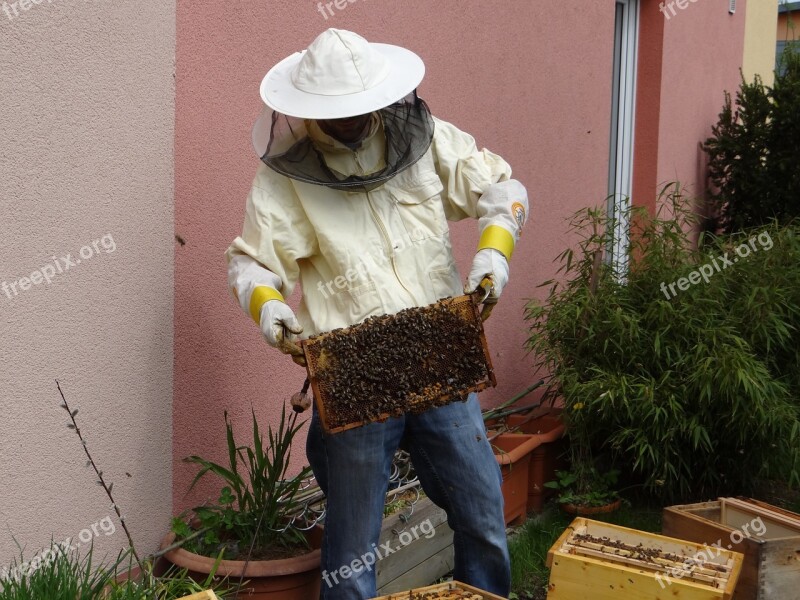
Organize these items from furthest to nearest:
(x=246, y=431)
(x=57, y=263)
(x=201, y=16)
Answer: (x=246, y=431)
(x=201, y=16)
(x=57, y=263)

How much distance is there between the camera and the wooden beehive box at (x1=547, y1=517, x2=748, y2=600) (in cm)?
234

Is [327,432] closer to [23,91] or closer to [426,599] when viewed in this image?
[426,599]

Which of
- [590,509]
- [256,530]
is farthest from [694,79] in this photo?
[256,530]

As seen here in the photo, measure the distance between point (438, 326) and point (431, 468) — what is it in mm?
395

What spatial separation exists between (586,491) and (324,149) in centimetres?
226

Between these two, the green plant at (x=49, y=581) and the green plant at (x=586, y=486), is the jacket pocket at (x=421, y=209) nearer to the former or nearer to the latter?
the green plant at (x=49, y=581)

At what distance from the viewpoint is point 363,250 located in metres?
2.26

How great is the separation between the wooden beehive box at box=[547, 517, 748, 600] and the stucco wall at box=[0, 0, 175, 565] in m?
1.21

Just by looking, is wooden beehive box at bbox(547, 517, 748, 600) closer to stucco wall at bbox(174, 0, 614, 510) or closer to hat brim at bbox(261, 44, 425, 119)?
stucco wall at bbox(174, 0, 614, 510)

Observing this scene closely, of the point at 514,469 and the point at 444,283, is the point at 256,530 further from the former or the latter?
the point at 514,469

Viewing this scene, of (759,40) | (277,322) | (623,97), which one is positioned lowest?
(277,322)

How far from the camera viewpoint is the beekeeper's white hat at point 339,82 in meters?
2.12

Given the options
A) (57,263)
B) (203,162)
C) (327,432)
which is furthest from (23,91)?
(327,432)

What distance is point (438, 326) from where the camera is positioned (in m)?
2.20
